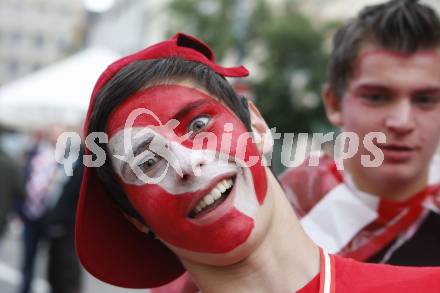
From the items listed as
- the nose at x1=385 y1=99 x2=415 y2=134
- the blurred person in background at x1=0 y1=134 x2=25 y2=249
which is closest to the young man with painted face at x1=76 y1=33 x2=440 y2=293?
the nose at x1=385 y1=99 x2=415 y2=134

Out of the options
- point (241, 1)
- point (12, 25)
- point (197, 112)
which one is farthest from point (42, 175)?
point (12, 25)

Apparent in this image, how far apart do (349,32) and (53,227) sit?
169 inches

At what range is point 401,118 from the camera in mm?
2193

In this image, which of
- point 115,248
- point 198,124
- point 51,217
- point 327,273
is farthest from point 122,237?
point 51,217

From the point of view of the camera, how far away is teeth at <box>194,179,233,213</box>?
1.64m

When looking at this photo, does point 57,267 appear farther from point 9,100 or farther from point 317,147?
point 9,100

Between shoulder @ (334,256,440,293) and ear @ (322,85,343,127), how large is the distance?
3.03 ft

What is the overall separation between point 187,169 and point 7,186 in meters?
4.43

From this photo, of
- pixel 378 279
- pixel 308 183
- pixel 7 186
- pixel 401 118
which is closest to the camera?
pixel 378 279

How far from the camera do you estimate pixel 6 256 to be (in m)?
11.2

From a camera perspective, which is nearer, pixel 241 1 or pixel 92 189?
pixel 92 189

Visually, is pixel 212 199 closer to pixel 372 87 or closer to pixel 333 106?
pixel 372 87

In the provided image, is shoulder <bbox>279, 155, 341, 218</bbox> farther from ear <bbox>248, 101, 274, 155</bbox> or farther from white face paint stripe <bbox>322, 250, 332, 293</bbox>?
white face paint stripe <bbox>322, 250, 332, 293</bbox>

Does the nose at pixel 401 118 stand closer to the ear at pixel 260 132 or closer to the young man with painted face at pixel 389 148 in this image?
the young man with painted face at pixel 389 148
